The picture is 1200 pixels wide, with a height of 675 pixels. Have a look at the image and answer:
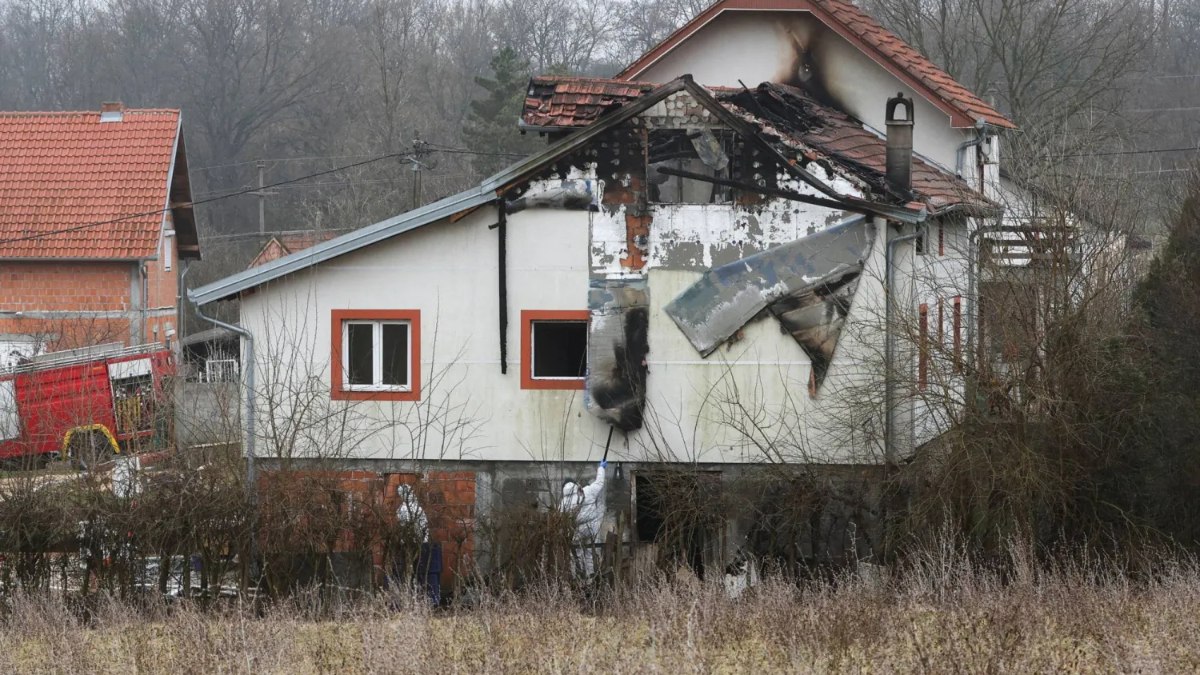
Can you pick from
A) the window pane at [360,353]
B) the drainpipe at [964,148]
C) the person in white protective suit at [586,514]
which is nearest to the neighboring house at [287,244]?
the window pane at [360,353]

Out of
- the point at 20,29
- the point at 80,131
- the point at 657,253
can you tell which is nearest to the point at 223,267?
the point at 80,131

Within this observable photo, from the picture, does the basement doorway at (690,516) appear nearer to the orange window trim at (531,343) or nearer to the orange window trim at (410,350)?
the orange window trim at (531,343)

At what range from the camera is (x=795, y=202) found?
17.1 metres

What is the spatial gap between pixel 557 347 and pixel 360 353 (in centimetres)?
240

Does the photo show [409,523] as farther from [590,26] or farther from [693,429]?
[590,26]

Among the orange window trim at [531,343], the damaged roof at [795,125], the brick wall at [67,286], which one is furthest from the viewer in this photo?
the brick wall at [67,286]

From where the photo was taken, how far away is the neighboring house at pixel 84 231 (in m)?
30.5

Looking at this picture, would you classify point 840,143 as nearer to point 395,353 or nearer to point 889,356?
point 889,356

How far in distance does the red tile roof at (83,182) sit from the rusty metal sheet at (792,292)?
17.2 m

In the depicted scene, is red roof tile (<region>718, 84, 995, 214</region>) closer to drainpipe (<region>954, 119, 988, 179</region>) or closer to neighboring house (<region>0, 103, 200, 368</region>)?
drainpipe (<region>954, 119, 988, 179</region>)

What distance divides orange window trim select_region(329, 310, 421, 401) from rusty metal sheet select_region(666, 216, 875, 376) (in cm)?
307

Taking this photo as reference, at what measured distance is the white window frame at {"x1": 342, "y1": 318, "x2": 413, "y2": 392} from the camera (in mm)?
17328

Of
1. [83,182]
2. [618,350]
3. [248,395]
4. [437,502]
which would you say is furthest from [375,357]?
[83,182]

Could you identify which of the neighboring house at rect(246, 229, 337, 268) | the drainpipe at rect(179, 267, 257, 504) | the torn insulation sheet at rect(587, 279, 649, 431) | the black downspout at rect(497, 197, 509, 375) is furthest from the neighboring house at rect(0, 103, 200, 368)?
the torn insulation sheet at rect(587, 279, 649, 431)
